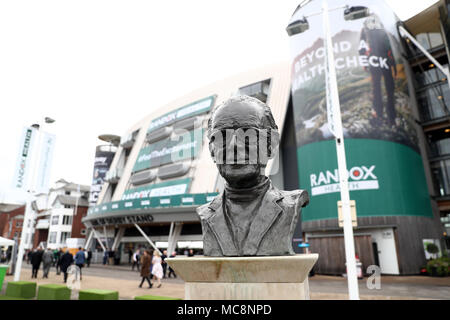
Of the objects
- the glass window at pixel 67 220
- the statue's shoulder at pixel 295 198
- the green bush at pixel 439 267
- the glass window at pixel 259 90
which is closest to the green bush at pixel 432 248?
the green bush at pixel 439 267

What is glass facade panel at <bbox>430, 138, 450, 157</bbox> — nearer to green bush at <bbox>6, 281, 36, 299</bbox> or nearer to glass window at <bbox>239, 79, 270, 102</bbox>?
glass window at <bbox>239, 79, 270, 102</bbox>

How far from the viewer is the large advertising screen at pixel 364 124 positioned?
17.2 metres

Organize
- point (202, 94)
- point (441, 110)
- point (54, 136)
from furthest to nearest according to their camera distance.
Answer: point (202, 94), point (441, 110), point (54, 136)

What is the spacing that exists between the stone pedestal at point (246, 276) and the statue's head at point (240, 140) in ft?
2.89

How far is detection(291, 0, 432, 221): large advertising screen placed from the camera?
17172mm

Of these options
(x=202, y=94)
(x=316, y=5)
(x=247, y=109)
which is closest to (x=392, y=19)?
(x=316, y=5)

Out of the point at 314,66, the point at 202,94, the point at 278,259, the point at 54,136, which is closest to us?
the point at 278,259

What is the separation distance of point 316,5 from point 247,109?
836 inches

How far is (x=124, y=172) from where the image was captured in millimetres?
34750

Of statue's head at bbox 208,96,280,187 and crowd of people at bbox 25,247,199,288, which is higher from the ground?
statue's head at bbox 208,96,280,187

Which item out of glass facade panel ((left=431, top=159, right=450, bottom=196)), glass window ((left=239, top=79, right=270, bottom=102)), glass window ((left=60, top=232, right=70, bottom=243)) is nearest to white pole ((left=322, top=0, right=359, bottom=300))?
glass window ((left=239, top=79, right=270, bottom=102))

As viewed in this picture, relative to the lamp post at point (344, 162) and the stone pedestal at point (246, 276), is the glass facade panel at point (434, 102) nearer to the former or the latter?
the lamp post at point (344, 162)

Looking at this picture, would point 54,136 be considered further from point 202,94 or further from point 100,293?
point 202,94

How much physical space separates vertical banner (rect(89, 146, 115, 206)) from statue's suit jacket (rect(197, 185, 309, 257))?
39210mm
